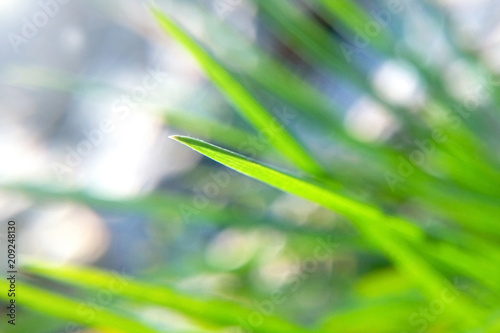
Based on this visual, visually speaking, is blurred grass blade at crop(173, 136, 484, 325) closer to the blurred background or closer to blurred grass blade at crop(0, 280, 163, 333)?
blurred grass blade at crop(0, 280, 163, 333)

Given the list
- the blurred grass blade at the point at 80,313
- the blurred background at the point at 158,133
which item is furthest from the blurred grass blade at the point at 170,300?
the blurred background at the point at 158,133

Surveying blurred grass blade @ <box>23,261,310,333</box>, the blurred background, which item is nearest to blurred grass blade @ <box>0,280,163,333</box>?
blurred grass blade @ <box>23,261,310,333</box>

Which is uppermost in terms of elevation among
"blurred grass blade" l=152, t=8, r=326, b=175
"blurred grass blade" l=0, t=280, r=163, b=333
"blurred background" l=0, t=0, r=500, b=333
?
"blurred background" l=0, t=0, r=500, b=333

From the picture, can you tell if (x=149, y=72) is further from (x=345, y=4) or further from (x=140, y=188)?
(x=345, y=4)

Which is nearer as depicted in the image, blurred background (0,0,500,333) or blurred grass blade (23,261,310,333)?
blurred grass blade (23,261,310,333)

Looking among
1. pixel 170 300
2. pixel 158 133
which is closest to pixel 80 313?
pixel 170 300

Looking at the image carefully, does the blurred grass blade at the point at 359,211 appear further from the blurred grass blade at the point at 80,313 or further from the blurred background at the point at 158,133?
the blurred background at the point at 158,133
